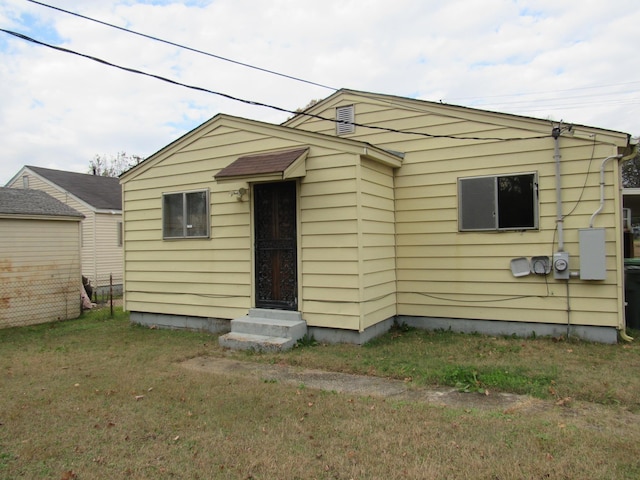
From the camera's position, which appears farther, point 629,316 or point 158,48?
point 629,316

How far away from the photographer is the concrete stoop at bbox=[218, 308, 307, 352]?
658 cm

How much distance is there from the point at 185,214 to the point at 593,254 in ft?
22.5

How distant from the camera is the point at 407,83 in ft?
45.1

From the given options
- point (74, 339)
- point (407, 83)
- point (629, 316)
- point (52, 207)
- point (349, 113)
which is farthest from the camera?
point (407, 83)

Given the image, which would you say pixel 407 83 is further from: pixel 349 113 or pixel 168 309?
pixel 168 309

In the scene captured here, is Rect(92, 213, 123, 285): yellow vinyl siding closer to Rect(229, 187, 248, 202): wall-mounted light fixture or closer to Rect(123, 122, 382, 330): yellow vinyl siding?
Rect(123, 122, 382, 330): yellow vinyl siding

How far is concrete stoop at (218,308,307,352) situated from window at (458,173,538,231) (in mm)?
3218

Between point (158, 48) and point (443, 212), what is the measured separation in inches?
199

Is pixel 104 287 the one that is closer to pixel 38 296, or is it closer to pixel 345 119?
pixel 38 296

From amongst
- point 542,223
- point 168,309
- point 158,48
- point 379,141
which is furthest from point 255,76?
point 542,223

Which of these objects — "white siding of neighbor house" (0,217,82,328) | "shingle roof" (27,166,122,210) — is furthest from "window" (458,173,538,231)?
"shingle roof" (27,166,122,210)

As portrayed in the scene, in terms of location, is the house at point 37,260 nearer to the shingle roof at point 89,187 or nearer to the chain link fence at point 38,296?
the chain link fence at point 38,296

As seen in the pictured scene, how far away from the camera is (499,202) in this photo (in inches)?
281

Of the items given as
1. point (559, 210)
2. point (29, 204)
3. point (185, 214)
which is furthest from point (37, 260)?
point (559, 210)
